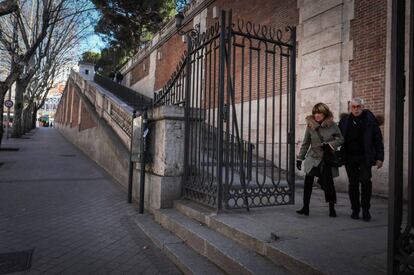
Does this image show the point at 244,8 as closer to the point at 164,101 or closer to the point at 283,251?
the point at 164,101

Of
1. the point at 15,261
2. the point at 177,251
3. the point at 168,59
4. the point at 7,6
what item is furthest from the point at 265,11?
the point at 168,59

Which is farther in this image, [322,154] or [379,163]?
[322,154]

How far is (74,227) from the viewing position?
6.04m

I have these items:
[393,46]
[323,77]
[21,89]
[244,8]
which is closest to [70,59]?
[21,89]

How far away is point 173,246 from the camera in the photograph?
4867 millimetres

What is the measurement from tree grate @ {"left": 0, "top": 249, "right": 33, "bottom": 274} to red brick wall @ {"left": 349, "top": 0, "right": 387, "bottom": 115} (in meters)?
6.71

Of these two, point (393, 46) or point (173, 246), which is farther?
point (173, 246)

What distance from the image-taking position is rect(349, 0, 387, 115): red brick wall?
313 inches

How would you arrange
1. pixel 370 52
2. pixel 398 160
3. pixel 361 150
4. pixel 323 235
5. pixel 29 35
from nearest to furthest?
1. pixel 398 160
2. pixel 323 235
3. pixel 361 150
4. pixel 370 52
5. pixel 29 35

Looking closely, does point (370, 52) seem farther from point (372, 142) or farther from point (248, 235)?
point (248, 235)

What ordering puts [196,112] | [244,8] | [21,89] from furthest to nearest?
1. [21,89]
2. [244,8]
3. [196,112]

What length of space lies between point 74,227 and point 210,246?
2710mm

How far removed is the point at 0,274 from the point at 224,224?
2.49 m

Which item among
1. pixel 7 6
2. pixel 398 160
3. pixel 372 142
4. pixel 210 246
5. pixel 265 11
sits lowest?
pixel 210 246
